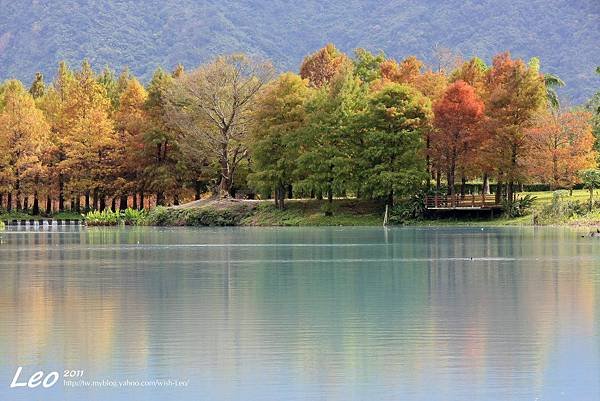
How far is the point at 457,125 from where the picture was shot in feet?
233

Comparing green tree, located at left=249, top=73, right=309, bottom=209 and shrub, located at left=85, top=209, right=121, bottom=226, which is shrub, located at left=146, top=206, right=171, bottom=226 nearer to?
shrub, located at left=85, top=209, right=121, bottom=226

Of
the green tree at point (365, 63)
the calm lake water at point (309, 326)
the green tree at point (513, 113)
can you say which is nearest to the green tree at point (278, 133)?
the green tree at point (513, 113)

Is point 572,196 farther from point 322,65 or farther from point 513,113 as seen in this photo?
point 322,65

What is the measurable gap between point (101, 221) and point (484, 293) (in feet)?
183

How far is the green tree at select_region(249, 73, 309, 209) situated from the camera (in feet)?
247

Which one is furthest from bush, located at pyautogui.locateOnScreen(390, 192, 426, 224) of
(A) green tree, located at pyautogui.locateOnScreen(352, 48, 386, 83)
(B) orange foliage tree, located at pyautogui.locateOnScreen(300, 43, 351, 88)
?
(B) orange foliage tree, located at pyautogui.locateOnScreen(300, 43, 351, 88)

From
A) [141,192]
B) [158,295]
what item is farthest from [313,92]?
[158,295]

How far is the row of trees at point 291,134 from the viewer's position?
229 feet

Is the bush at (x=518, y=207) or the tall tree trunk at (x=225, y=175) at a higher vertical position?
the tall tree trunk at (x=225, y=175)

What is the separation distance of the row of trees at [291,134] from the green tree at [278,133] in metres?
0.09

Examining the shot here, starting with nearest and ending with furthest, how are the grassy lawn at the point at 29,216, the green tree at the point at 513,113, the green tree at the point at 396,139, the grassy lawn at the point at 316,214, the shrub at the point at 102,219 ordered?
1. the green tree at the point at 513,113
2. the green tree at the point at 396,139
3. the grassy lawn at the point at 316,214
4. the shrub at the point at 102,219
5. the grassy lawn at the point at 29,216

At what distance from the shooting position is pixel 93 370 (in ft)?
53.5

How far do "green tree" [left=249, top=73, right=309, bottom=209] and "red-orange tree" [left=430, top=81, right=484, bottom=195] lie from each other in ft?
29.9

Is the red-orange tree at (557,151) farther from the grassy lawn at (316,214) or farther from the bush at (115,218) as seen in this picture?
the bush at (115,218)
